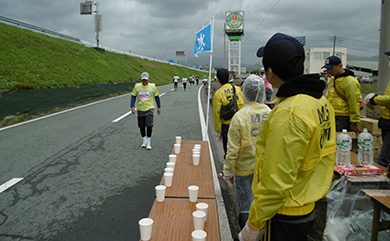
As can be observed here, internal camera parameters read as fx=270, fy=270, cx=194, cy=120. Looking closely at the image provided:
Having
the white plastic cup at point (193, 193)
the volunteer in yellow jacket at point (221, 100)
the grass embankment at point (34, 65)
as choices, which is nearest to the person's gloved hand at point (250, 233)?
the white plastic cup at point (193, 193)

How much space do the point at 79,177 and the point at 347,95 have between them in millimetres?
4972

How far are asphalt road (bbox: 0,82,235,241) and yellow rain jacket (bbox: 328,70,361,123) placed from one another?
8.55 feet

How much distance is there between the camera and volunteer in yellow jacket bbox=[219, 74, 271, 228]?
126 inches

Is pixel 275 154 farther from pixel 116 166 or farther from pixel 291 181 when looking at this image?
pixel 116 166

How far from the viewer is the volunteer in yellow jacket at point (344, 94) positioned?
4453 millimetres

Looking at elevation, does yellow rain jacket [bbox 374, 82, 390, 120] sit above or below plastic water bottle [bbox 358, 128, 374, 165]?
above

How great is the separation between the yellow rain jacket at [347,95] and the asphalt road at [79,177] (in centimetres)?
260

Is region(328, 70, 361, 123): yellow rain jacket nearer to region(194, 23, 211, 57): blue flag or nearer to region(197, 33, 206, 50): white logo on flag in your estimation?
region(194, 23, 211, 57): blue flag

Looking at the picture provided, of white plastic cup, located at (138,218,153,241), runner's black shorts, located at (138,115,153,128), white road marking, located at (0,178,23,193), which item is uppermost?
runner's black shorts, located at (138,115,153,128)

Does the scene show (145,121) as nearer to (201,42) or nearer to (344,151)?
(201,42)

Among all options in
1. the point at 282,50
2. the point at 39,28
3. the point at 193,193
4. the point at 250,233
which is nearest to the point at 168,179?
the point at 193,193

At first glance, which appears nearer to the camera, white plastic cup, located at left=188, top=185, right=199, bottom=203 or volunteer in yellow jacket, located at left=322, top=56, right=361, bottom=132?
white plastic cup, located at left=188, top=185, right=199, bottom=203

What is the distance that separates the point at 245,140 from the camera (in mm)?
3215

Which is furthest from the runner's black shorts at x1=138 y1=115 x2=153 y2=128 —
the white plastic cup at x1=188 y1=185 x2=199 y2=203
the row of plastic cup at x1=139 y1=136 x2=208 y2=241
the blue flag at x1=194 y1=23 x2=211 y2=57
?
the white plastic cup at x1=188 y1=185 x2=199 y2=203
